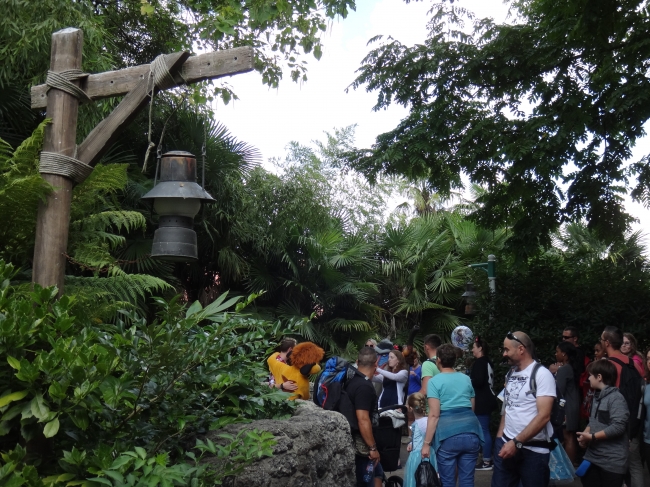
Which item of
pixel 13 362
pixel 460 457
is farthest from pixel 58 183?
pixel 460 457

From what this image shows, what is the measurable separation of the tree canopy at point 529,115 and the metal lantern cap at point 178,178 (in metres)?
5.63

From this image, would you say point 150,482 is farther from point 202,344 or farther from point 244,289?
point 244,289

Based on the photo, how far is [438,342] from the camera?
346 inches

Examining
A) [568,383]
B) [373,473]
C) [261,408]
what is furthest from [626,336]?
[261,408]

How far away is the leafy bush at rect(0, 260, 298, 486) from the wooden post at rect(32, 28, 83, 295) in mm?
942

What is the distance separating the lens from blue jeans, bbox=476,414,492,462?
32.0ft

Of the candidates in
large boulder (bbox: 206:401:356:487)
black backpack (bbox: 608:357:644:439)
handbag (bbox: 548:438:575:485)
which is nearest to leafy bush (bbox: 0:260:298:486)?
large boulder (bbox: 206:401:356:487)

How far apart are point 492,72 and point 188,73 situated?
759cm

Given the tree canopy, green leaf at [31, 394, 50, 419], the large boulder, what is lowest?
the large boulder

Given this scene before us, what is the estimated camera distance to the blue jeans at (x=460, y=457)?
669 centimetres

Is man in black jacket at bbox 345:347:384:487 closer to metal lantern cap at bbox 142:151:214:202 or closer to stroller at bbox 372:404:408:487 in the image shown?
stroller at bbox 372:404:408:487

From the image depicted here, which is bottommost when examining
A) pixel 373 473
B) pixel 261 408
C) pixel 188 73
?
pixel 373 473

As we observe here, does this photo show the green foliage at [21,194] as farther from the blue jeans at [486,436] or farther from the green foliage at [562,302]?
the green foliage at [562,302]

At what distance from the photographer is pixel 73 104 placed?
4.95 meters
